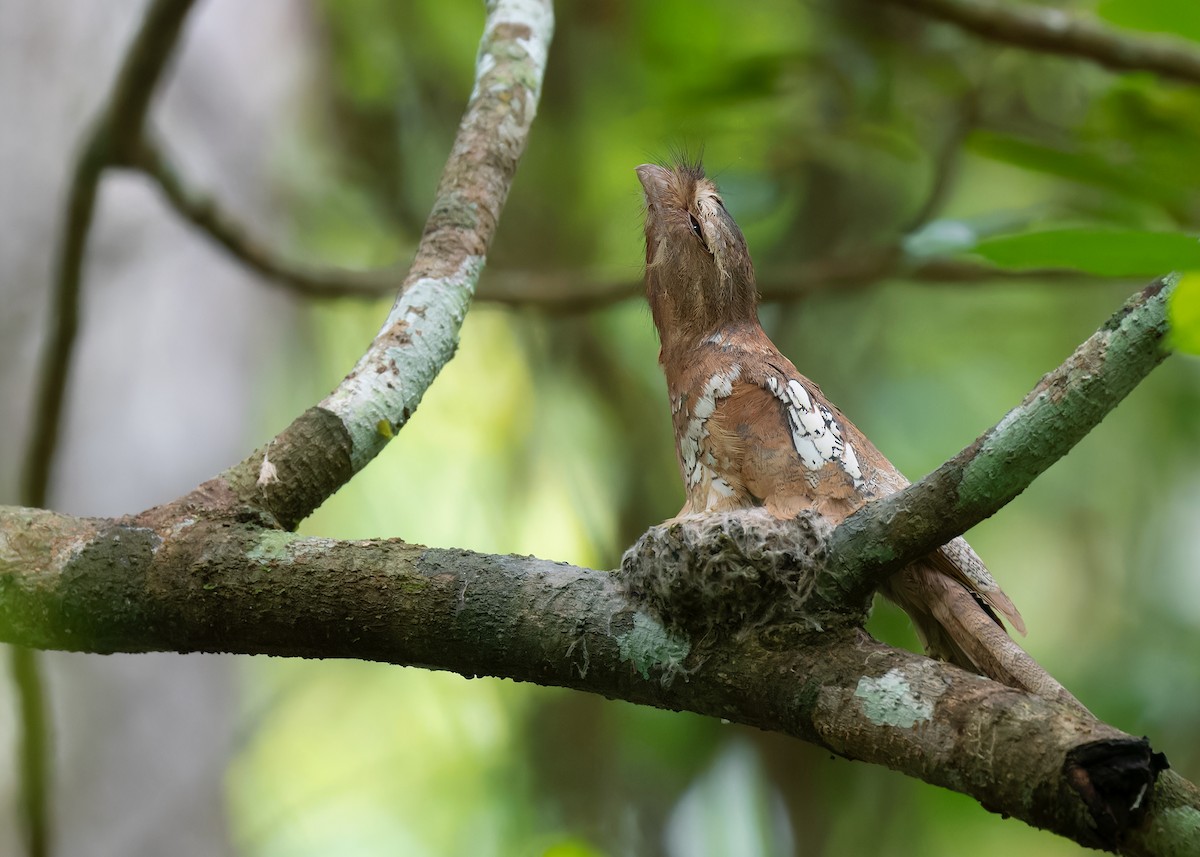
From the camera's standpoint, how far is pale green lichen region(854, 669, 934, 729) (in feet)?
5.61

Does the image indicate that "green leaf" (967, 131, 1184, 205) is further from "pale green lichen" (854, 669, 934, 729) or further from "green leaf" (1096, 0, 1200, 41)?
"pale green lichen" (854, 669, 934, 729)

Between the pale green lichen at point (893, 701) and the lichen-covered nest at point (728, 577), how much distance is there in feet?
0.58

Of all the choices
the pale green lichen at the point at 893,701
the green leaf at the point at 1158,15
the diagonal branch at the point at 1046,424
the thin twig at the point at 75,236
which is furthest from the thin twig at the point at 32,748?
the green leaf at the point at 1158,15

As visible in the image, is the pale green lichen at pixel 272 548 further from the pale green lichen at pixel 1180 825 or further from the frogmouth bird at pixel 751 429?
the pale green lichen at pixel 1180 825

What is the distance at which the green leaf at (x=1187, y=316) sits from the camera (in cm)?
109

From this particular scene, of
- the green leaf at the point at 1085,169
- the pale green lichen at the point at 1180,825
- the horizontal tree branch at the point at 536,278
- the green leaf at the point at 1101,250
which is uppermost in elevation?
the horizontal tree branch at the point at 536,278

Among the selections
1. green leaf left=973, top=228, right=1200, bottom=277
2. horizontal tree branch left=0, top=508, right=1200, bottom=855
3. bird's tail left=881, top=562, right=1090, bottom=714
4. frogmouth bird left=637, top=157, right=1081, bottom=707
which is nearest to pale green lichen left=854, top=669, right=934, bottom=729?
horizontal tree branch left=0, top=508, right=1200, bottom=855

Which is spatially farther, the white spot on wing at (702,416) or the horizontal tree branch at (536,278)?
the horizontal tree branch at (536,278)

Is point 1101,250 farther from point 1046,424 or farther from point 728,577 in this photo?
point 728,577

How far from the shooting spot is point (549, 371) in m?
6.51

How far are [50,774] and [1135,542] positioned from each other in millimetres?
5538

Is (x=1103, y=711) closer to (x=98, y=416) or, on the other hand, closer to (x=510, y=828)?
(x=510, y=828)

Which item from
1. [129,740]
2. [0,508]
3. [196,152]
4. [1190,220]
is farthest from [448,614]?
[196,152]

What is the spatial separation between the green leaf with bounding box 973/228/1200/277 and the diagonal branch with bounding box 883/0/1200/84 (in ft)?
10.2
